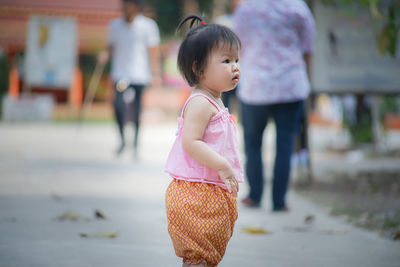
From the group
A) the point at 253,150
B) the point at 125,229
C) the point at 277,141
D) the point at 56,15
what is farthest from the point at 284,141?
the point at 56,15

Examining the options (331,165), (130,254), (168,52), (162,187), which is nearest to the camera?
(130,254)

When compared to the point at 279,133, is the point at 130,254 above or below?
below

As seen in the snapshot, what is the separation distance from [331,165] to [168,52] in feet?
64.9

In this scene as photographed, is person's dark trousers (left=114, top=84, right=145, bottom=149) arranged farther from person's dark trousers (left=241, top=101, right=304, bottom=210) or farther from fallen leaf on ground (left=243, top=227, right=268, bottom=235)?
fallen leaf on ground (left=243, top=227, right=268, bottom=235)

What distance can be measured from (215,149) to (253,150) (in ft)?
7.19

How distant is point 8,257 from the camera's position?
2.68 meters

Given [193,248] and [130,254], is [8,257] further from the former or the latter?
[193,248]

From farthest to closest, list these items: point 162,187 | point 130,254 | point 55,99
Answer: point 55,99
point 162,187
point 130,254

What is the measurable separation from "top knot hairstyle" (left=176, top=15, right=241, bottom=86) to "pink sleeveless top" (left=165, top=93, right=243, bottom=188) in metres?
0.12

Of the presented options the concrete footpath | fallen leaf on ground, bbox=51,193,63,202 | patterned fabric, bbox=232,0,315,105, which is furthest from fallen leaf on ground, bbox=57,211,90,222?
patterned fabric, bbox=232,0,315,105

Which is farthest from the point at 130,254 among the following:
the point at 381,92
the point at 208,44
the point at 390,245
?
the point at 381,92

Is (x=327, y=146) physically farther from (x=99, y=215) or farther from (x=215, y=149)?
(x=215, y=149)

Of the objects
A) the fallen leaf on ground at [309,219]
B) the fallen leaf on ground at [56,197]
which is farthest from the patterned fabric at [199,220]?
the fallen leaf on ground at [56,197]

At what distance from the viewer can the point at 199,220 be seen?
88.0 inches
